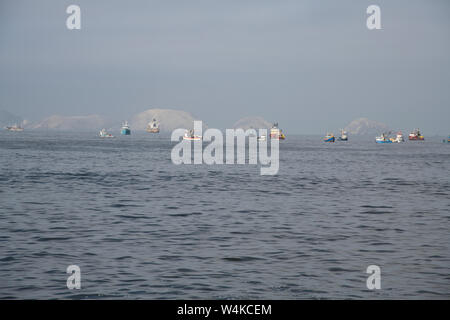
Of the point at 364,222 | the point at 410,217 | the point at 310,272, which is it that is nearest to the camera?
the point at 310,272

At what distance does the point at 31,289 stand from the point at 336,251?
1007 centimetres

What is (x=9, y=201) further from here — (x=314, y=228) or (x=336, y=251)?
(x=336, y=251)

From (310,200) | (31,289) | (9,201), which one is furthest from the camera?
(310,200)

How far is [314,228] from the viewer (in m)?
22.0

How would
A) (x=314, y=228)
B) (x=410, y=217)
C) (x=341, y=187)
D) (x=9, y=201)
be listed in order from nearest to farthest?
(x=314, y=228)
(x=410, y=217)
(x=9, y=201)
(x=341, y=187)

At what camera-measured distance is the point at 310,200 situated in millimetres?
32000
